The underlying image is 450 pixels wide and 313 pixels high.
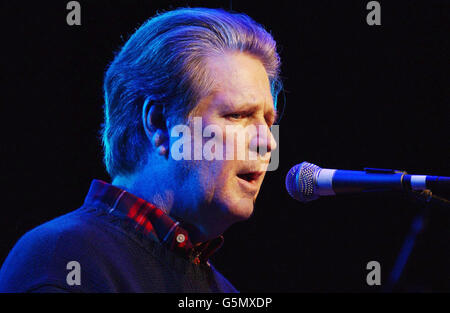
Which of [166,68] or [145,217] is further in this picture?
[166,68]

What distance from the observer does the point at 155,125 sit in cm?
183

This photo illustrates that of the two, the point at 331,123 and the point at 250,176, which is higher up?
the point at 331,123

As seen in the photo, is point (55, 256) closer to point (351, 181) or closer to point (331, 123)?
point (351, 181)

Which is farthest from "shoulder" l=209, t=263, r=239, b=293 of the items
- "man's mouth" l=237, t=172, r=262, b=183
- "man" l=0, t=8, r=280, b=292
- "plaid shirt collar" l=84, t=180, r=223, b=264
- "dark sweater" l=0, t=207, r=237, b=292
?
"man's mouth" l=237, t=172, r=262, b=183

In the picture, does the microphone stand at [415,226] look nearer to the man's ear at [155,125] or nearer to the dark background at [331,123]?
the man's ear at [155,125]

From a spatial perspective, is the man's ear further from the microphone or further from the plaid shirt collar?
the microphone

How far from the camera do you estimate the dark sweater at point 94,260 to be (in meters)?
1.38

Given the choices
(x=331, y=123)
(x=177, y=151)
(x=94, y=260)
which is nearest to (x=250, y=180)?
(x=177, y=151)

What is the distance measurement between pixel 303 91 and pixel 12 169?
178cm

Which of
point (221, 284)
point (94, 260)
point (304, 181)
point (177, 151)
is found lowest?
point (221, 284)

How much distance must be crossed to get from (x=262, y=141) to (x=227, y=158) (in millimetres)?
151

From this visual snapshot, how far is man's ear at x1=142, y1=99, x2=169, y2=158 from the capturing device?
1.80m

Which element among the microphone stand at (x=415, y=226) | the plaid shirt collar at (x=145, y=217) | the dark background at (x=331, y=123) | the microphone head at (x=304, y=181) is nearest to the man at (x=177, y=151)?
the plaid shirt collar at (x=145, y=217)
